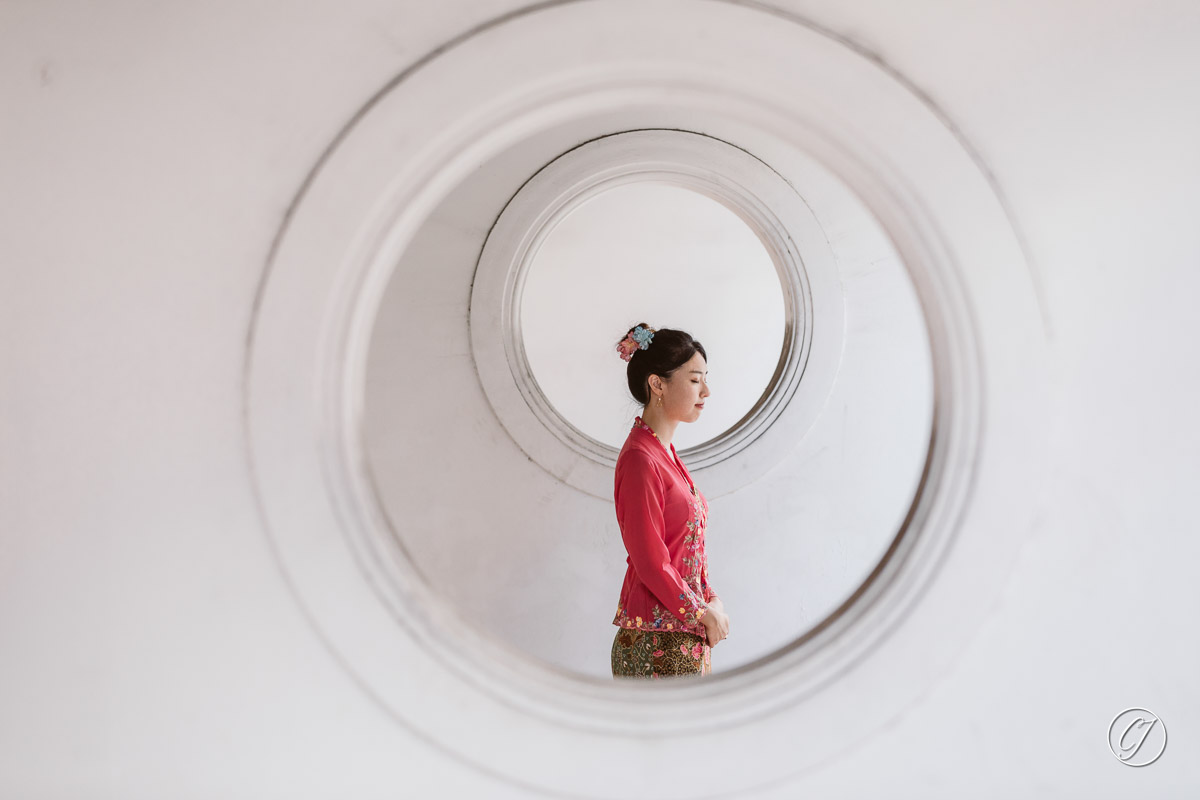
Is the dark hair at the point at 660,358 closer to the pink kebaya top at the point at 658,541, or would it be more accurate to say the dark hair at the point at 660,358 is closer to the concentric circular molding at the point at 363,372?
the pink kebaya top at the point at 658,541

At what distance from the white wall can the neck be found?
3.19 feet

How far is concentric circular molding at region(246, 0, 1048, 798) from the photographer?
1045 mm

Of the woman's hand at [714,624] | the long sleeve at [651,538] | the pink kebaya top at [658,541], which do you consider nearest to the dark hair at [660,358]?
the pink kebaya top at [658,541]

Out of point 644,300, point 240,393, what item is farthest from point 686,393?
point 644,300

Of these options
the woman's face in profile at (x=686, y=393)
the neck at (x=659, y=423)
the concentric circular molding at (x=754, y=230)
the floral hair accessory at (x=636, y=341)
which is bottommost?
the neck at (x=659, y=423)

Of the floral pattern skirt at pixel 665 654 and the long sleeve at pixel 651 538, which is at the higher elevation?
the long sleeve at pixel 651 538

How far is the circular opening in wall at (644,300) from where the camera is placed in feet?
10.1

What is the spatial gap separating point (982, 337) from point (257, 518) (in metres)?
0.99

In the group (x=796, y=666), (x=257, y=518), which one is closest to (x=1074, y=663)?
(x=796, y=666)

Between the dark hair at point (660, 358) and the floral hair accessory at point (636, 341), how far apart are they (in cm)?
2

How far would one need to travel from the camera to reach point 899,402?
313 centimetres

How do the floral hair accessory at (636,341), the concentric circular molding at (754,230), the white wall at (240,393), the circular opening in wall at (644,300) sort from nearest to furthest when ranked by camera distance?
the white wall at (240,393) < the floral hair accessory at (636,341) < the concentric circular molding at (754,230) < the circular opening in wall at (644,300)

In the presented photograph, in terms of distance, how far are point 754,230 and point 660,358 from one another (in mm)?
947

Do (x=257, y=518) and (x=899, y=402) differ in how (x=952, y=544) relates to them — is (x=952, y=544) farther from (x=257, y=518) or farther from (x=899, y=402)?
(x=899, y=402)
